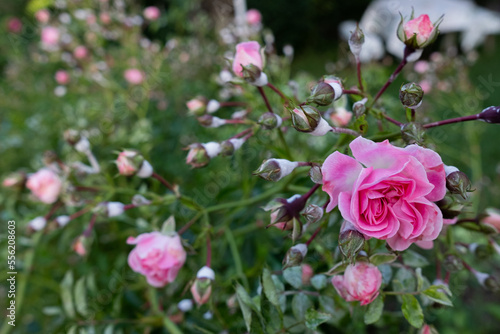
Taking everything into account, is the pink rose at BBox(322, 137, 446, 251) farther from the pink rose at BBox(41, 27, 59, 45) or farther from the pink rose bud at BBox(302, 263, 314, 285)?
the pink rose at BBox(41, 27, 59, 45)

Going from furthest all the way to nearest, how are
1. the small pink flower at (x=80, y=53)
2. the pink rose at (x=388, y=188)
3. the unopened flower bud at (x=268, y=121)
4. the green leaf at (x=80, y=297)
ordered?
the small pink flower at (x=80, y=53) < the green leaf at (x=80, y=297) < the unopened flower bud at (x=268, y=121) < the pink rose at (x=388, y=188)

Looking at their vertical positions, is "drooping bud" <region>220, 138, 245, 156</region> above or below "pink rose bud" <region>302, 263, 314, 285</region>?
above

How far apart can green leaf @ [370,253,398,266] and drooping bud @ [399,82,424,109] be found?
0.41 ft

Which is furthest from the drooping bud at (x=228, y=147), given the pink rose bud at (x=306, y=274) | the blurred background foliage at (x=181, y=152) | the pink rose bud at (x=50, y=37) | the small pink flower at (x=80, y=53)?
the pink rose bud at (x=50, y=37)

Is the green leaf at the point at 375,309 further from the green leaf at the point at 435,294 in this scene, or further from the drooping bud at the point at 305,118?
the drooping bud at the point at 305,118

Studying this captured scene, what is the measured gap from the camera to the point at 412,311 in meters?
0.35

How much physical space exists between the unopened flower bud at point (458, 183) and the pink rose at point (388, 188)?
0.04ft

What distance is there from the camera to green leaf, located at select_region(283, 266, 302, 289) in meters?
0.41

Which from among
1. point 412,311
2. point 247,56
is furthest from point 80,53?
point 412,311

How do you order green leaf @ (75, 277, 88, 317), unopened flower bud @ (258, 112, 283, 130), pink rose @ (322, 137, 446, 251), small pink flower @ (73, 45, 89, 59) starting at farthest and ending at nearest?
1. small pink flower @ (73, 45, 89, 59)
2. green leaf @ (75, 277, 88, 317)
3. unopened flower bud @ (258, 112, 283, 130)
4. pink rose @ (322, 137, 446, 251)

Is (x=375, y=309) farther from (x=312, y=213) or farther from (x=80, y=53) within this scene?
(x=80, y=53)

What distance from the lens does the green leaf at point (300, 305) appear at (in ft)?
1.34

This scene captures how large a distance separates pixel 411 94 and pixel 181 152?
2.49ft

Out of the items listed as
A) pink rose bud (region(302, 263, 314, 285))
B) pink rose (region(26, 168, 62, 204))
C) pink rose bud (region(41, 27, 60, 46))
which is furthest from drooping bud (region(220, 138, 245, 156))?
pink rose bud (region(41, 27, 60, 46))
